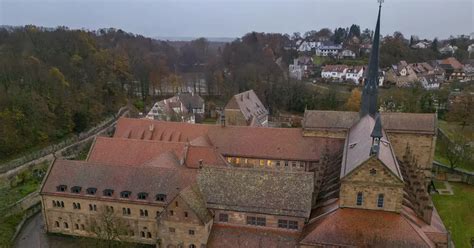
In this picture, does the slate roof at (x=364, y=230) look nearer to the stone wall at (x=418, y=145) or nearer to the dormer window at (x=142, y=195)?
the dormer window at (x=142, y=195)

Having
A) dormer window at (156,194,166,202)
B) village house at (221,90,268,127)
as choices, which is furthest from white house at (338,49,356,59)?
dormer window at (156,194,166,202)

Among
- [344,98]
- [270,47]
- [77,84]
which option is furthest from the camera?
[270,47]

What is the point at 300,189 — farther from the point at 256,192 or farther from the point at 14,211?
the point at 14,211

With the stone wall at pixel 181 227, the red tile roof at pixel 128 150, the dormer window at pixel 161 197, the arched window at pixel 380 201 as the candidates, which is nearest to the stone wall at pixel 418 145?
the arched window at pixel 380 201

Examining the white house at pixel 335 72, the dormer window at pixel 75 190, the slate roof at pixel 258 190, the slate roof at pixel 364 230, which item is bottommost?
the dormer window at pixel 75 190

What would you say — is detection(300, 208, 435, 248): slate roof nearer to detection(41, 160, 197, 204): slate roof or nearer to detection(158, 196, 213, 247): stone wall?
detection(158, 196, 213, 247): stone wall

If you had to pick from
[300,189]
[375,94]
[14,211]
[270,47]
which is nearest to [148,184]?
[300,189]

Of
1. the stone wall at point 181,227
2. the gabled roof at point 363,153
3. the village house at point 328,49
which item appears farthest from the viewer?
the village house at point 328,49
